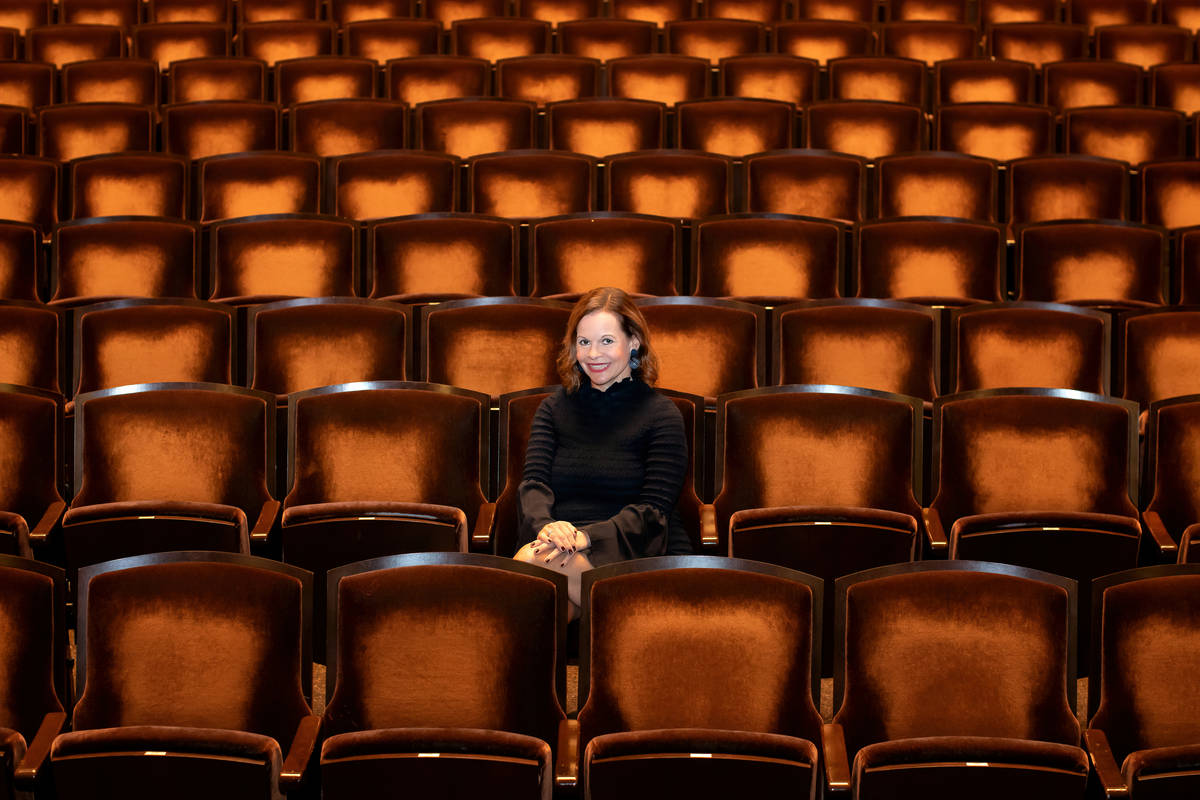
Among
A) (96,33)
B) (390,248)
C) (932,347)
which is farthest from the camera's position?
(96,33)

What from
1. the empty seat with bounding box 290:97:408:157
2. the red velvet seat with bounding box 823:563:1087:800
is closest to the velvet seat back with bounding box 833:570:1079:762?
the red velvet seat with bounding box 823:563:1087:800

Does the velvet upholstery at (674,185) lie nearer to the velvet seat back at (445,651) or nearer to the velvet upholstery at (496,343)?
the velvet upholstery at (496,343)

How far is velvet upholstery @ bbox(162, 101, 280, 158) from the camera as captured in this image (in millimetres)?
1207

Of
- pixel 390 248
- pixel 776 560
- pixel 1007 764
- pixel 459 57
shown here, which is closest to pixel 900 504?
pixel 776 560

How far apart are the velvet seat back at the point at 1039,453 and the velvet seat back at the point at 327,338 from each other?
1.11ft

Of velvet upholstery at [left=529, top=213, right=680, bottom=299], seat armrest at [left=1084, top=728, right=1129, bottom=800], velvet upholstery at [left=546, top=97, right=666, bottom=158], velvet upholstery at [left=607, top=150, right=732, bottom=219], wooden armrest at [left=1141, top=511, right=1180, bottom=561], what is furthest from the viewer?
velvet upholstery at [left=546, top=97, right=666, bottom=158]

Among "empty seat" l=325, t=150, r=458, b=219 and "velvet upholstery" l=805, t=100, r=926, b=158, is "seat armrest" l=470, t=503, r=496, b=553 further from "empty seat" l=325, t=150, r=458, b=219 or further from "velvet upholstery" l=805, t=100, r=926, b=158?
"velvet upholstery" l=805, t=100, r=926, b=158

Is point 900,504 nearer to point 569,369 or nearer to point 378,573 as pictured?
point 569,369

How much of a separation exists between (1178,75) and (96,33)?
1.05 metres

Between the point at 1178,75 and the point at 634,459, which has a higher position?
the point at 1178,75

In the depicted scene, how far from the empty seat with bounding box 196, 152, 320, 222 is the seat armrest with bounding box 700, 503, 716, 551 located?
504mm

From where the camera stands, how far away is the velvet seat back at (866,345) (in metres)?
0.84

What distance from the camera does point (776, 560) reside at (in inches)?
26.9

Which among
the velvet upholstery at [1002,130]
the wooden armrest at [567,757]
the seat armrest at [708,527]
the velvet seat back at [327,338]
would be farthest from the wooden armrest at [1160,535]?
the velvet upholstery at [1002,130]
